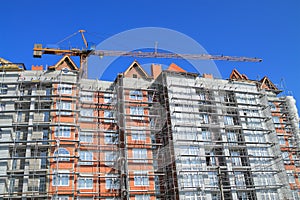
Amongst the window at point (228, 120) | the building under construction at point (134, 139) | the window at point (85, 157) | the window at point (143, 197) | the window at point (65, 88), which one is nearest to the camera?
the building under construction at point (134, 139)

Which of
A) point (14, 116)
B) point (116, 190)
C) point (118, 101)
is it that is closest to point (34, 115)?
point (14, 116)

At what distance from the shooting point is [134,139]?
24.8 metres

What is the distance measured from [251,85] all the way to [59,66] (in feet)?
63.1

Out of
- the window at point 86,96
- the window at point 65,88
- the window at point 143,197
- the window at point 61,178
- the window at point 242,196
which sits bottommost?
the window at point 242,196

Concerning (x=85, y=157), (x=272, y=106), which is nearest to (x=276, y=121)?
(x=272, y=106)

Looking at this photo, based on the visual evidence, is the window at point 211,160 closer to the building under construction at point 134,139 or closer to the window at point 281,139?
the building under construction at point 134,139

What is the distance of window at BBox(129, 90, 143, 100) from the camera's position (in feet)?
87.3

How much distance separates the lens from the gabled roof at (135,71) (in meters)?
28.4

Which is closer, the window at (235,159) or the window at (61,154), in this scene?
the window at (61,154)

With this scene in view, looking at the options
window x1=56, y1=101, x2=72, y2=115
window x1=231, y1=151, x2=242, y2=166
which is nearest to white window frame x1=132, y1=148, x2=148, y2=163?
window x1=56, y1=101, x2=72, y2=115

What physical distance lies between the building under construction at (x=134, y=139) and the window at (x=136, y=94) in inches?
3.7

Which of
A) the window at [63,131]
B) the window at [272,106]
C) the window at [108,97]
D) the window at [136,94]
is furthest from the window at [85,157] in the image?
the window at [272,106]

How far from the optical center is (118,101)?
2522 centimetres

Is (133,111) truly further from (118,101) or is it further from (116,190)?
(116,190)
